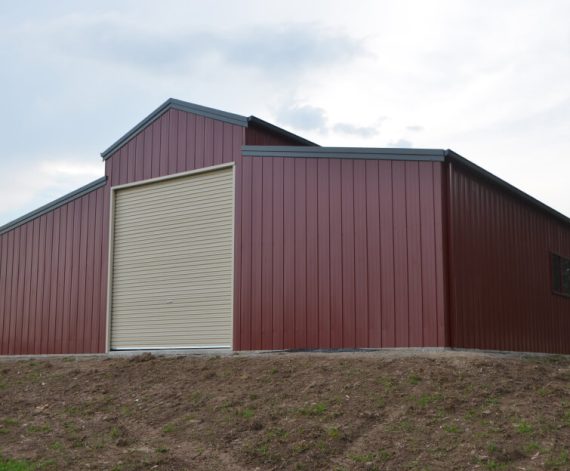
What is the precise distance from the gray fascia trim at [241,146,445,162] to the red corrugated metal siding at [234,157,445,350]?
4.3 inches

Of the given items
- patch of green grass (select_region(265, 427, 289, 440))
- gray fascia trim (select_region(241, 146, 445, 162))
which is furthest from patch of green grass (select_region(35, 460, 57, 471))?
gray fascia trim (select_region(241, 146, 445, 162))

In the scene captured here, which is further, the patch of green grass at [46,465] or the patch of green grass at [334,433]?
the patch of green grass at [46,465]

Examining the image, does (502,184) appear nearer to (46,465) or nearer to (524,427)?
(524,427)

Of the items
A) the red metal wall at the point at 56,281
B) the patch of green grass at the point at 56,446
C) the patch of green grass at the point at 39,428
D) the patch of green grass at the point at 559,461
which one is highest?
the red metal wall at the point at 56,281

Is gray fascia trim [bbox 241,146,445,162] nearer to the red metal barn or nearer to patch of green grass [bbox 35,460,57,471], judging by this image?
the red metal barn

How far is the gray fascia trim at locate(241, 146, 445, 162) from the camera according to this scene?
13.3 meters

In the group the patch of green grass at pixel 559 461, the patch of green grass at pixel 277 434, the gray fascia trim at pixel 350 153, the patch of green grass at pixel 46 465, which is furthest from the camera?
the gray fascia trim at pixel 350 153

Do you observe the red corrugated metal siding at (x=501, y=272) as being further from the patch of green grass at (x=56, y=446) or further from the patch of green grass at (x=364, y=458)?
the patch of green grass at (x=56, y=446)

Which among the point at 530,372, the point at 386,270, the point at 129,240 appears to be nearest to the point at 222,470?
the point at 530,372

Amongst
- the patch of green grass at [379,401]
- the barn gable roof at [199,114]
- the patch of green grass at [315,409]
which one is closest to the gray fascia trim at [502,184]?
the barn gable roof at [199,114]

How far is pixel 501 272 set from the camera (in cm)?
1532

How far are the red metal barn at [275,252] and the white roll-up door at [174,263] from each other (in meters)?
0.03

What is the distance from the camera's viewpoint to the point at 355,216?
45.4ft

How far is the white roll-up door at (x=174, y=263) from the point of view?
15.5 m
